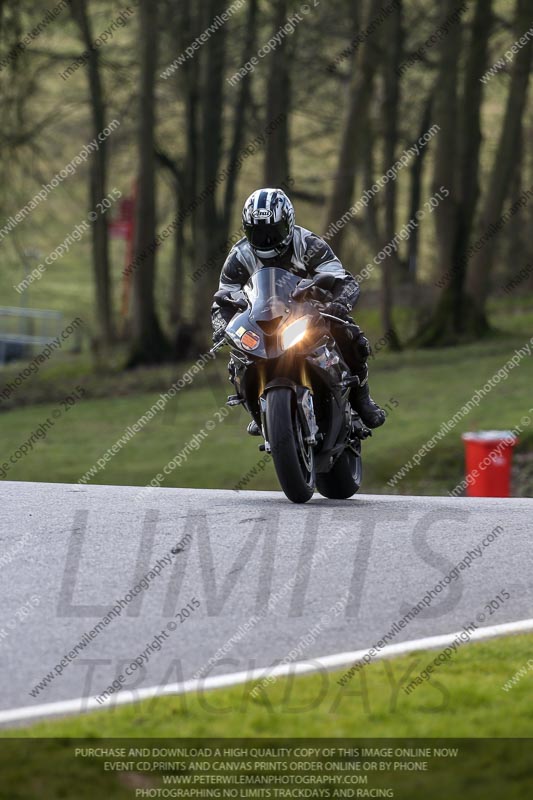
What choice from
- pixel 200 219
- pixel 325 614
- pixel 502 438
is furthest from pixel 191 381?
pixel 325 614

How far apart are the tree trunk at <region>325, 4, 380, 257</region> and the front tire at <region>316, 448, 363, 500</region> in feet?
55.7

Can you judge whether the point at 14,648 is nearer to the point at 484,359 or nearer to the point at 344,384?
the point at 344,384

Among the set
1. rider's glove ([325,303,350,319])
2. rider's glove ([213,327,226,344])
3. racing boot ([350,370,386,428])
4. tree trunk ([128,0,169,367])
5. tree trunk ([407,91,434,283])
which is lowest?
tree trunk ([407,91,434,283])

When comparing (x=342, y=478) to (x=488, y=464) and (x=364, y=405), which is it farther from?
(x=488, y=464)

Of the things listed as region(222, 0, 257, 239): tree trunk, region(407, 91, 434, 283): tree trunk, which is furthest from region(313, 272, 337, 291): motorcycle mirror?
region(407, 91, 434, 283): tree trunk

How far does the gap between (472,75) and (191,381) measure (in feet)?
A: 30.5

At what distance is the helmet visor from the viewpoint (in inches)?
369

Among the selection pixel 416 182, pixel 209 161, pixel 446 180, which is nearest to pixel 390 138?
pixel 446 180

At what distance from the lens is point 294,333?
30.6 feet

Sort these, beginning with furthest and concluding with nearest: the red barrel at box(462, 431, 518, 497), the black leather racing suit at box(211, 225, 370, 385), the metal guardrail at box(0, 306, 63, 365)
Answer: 1. the metal guardrail at box(0, 306, 63, 365)
2. the red barrel at box(462, 431, 518, 497)
3. the black leather racing suit at box(211, 225, 370, 385)

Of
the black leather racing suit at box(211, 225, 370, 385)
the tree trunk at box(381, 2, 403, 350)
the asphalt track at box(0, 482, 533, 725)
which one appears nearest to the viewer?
the asphalt track at box(0, 482, 533, 725)

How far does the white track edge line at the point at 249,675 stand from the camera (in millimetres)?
5461

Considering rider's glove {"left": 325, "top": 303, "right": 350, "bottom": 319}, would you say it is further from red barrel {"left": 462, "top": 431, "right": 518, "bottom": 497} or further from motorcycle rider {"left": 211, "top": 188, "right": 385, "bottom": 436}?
red barrel {"left": 462, "top": 431, "right": 518, "bottom": 497}

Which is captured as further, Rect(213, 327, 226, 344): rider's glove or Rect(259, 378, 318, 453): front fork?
Rect(213, 327, 226, 344): rider's glove
